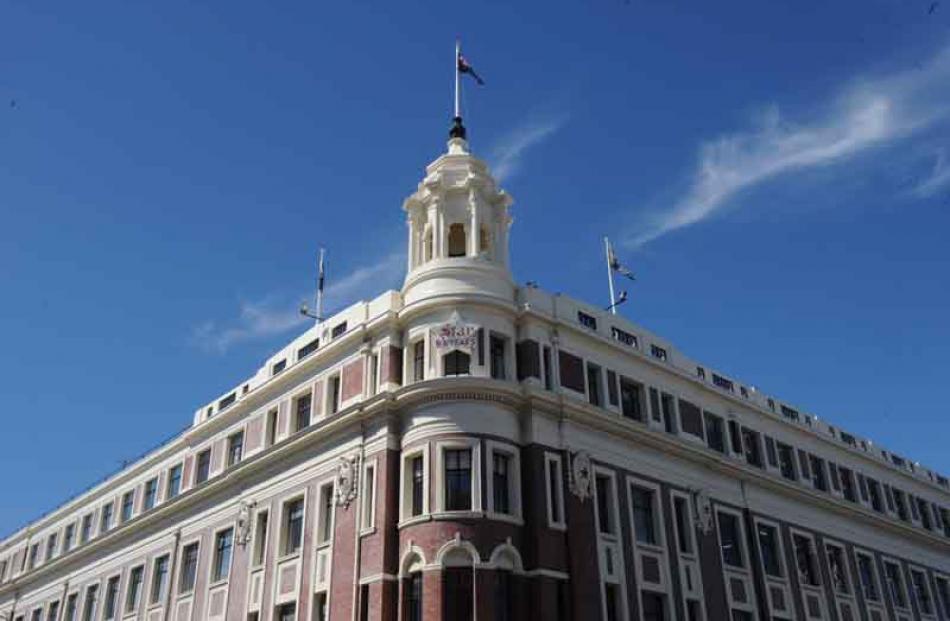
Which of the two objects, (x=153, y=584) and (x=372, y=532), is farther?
(x=153, y=584)

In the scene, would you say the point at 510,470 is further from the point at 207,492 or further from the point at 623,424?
the point at 207,492

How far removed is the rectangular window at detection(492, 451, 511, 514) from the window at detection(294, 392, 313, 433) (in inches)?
478

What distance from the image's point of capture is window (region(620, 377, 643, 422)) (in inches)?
1838

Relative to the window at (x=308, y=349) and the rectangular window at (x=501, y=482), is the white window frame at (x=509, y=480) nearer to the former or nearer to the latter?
the rectangular window at (x=501, y=482)

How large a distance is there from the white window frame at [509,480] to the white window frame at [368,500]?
5203mm

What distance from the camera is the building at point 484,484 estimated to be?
127 feet

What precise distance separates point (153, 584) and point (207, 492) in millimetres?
6812

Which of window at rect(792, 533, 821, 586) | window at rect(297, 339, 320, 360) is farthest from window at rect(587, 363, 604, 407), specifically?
window at rect(792, 533, 821, 586)

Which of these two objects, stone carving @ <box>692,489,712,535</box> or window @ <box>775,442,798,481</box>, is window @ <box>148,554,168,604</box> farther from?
window @ <box>775,442,798,481</box>

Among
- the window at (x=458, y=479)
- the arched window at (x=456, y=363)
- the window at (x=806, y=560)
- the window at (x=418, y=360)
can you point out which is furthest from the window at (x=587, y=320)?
the window at (x=806, y=560)

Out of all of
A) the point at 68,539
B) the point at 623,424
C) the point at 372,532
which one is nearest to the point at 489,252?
the point at 623,424

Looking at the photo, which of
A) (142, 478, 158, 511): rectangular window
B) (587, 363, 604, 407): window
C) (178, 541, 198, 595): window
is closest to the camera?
(587, 363, 604, 407): window

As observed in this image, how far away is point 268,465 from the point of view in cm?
4759

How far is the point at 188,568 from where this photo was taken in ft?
169
